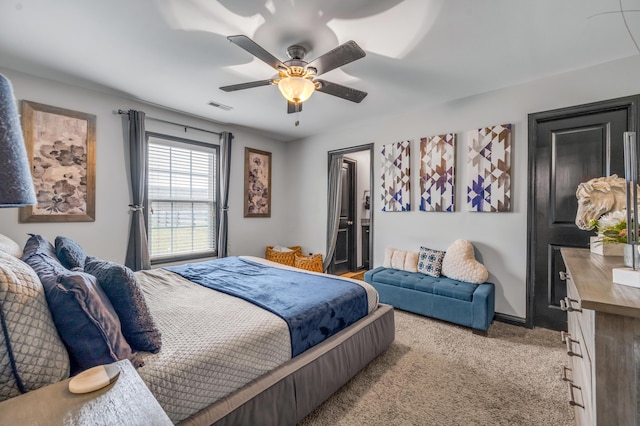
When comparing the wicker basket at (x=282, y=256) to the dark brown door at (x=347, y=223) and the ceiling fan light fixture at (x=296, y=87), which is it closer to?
the dark brown door at (x=347, y=223)

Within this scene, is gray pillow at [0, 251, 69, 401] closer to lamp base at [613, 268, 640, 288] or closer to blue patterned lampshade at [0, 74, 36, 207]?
blue patterned lampshade at [0, 74, 36, 207]

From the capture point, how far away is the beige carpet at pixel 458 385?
1651 mm

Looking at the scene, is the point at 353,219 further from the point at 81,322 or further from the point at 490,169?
the point at 81,322

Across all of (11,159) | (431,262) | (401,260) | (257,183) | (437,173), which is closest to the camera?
(11,159)

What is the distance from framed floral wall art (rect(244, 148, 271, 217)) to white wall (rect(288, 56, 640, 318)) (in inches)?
63.8

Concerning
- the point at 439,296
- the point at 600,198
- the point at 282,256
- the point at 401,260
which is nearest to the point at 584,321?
the point at 600,198

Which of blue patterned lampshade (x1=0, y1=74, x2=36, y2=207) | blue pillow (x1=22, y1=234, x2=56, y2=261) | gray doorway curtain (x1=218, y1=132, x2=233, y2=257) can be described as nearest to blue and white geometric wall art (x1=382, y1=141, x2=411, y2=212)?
gray doorway curtain (x1=218, y1=132, x2=233, y2=257)

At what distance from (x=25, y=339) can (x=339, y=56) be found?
2069mm

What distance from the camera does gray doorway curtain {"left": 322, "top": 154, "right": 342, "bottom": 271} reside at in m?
4.68

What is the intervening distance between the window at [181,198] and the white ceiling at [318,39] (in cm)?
91

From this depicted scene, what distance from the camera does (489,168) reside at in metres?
3.07

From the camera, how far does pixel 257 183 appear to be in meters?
4.82

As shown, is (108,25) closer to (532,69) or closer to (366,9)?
(366,9)

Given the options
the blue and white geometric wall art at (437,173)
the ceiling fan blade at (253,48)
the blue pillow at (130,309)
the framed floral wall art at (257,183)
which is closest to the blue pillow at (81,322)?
the blue pillow at (130,309)
